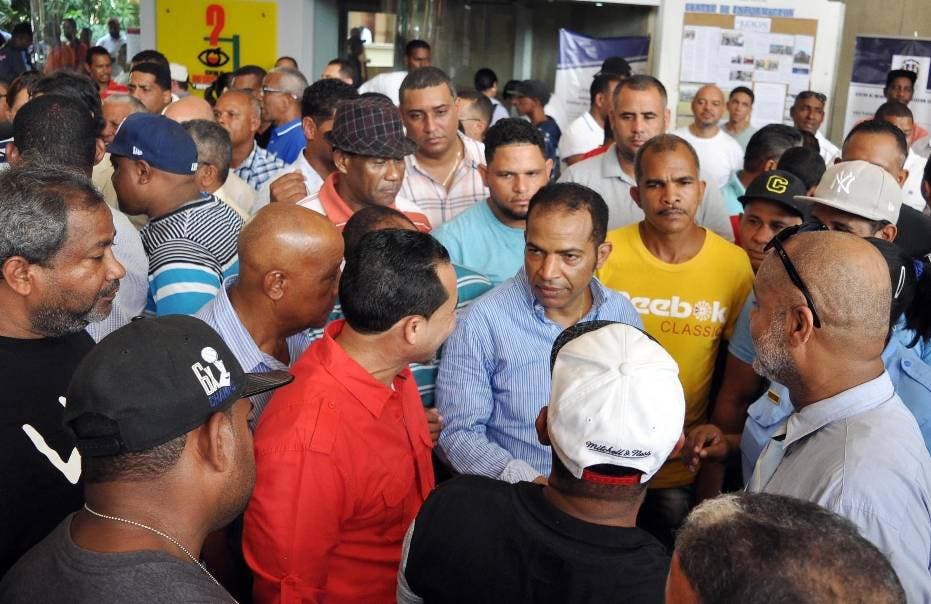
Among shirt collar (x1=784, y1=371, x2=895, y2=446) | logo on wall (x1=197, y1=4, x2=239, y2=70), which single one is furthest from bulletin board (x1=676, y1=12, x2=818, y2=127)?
shirt collar (x1=784, y1=371, x2=895, y2=446)

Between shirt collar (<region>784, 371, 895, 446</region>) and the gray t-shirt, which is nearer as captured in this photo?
the gray t-shirt

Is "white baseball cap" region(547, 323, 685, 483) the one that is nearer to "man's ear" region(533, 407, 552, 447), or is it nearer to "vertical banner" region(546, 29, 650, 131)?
"man's ear" region(533, 407, 552, 447)

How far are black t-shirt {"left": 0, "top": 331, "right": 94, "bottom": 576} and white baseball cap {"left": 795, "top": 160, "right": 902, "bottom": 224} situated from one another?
8.48 ft

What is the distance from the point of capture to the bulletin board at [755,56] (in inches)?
358

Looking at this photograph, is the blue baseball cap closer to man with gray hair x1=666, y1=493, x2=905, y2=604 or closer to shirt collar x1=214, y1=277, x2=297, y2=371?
shirt collar x1=214, y1=277, x2=297, y2=371

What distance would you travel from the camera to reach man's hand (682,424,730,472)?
2.94 m

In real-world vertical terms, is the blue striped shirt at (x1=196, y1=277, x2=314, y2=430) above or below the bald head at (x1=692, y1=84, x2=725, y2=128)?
below

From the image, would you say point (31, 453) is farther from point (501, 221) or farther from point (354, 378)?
point (501, 221)

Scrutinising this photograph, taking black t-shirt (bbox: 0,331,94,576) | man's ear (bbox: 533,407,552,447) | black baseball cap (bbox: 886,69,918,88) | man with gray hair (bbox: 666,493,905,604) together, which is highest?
black baseball cap (bbox: 886,69,918,88)

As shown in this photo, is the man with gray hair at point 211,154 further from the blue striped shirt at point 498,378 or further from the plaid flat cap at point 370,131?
the blue striped shirt at point 498,378

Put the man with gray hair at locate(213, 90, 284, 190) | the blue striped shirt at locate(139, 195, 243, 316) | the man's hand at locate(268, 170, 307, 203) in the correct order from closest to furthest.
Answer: the blue striped shirt at locate(139, 195, 243, 316), the man's hand at locate(268, 170, 307, 203), the man with gray hair at locate(213, 90, 284, 190)

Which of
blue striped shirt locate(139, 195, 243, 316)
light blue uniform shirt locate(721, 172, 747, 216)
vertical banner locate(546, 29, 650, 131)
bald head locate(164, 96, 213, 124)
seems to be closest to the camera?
blue striped shirt locate(139, 195, 243, 316)

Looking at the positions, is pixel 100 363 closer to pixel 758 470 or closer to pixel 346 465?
pixel 346 465

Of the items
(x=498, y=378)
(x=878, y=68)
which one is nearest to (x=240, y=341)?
(x=498, y=378)
